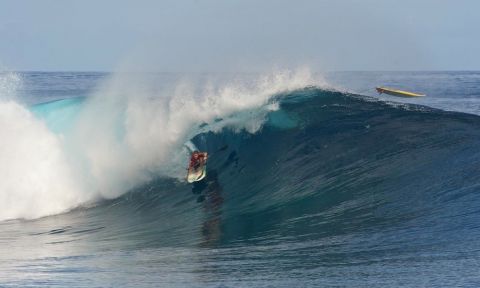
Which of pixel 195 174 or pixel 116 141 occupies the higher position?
pixel 116 141

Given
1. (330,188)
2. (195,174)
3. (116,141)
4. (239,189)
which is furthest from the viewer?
(116,141)

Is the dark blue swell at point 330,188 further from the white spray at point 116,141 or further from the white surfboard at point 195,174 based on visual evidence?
the white spray at point 116,141

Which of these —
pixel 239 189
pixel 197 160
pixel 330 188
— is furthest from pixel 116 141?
pixel 330 188

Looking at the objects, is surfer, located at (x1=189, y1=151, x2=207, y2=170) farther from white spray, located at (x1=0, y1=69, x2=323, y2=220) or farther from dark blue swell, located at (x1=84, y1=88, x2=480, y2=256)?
white spray, located at (x1=0, y1=69, x2=323, y2=220)

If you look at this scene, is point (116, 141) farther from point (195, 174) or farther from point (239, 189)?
point (239, 189)

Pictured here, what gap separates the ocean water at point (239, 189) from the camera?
437 inches

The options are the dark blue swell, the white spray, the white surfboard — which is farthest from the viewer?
the white spray

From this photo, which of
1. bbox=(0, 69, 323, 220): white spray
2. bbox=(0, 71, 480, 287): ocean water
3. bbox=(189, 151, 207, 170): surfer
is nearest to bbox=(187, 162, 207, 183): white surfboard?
bbox=(189, 151, 207, 170): surfer

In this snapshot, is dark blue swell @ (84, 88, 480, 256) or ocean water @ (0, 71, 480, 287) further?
dark blue swell @ (84, 88, 480, 256)

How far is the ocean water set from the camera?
36.4 ft

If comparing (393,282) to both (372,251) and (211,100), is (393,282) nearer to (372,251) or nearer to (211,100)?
(372,251)

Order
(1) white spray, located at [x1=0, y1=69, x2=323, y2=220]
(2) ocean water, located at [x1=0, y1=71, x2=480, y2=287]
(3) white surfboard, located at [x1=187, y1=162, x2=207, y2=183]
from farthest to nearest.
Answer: (1) white spray, located at [x1=0, y1=69, x2=323, y2=220] → (3) white surfboard, located at [x1=187, y1=162, x2=207, y2=183] → (2) ocean water, located at [x1=0, y1=71, x2=480, y2=287]

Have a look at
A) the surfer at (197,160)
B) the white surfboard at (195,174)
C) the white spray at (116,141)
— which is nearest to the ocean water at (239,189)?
the white spray at (116,141)

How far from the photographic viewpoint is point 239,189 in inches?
726
